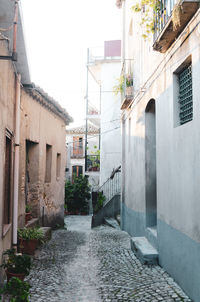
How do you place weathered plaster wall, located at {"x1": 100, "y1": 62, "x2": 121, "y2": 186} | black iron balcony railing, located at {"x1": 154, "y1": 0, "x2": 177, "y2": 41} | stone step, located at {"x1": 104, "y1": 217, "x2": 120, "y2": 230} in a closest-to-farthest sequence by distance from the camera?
black iron balcony railing, located at {"x1": 154, "y1": 0, "x2": 177, "y2": 41}
stone step, located at {"x1": 104, "y1": 217, "x2": 120, "y2": 230}
weathered plaster wall, located at {"x1": 100, "y1": 62, "x2": 121, "y2": 186}

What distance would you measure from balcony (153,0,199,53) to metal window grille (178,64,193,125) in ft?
1.98

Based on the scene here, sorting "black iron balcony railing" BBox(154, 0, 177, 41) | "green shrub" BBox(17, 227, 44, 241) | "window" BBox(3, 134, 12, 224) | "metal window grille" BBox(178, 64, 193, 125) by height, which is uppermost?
"black iron balcony railing" BBox(154, 0, 177, 41)

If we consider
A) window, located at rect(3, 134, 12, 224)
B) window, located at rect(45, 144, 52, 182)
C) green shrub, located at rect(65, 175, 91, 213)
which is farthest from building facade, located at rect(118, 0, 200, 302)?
green shrub, located at rect(65, 175, 91, 213)

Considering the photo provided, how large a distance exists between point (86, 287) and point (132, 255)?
2.30 metres

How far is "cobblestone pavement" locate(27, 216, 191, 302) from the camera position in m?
4.65

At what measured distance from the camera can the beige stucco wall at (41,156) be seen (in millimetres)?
8297

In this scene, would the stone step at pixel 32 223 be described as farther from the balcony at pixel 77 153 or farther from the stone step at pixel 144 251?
the balcony at pixel 77 153

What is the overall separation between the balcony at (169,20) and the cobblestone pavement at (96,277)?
4077 mm

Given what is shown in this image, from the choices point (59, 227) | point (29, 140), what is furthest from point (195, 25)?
point (59, 227)

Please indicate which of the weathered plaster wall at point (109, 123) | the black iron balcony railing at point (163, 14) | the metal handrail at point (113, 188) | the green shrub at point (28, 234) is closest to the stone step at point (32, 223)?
the green shrub at point (28, 234)

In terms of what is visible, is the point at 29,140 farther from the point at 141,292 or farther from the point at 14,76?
the point at 141,292

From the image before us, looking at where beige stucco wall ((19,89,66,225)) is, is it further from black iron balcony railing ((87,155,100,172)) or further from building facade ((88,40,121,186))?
black iron balcony railing ((87,155,100,172))

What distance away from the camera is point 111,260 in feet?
22.4

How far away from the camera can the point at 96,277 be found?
5.61 metres
